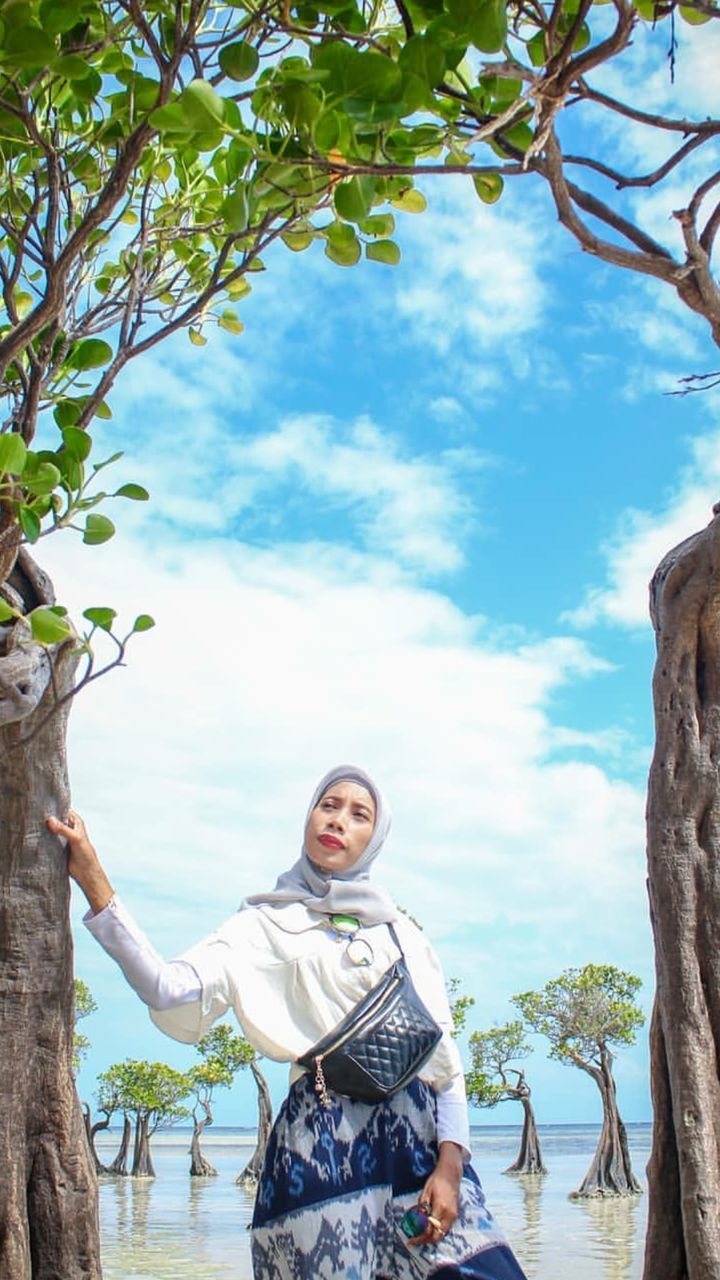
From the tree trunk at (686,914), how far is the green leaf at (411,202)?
1.33 metres

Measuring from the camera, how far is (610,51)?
5.84 ft

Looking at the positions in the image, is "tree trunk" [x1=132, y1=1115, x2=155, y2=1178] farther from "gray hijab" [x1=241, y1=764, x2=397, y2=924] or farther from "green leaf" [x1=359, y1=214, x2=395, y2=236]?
"green leaf" [x1=359, y1=214, x2=395, y2=236]

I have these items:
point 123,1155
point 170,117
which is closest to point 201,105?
point 170,117

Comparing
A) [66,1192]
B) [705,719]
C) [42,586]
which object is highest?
[42,586]

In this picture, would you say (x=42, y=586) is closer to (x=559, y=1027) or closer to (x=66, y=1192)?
(x=66, y=1192)

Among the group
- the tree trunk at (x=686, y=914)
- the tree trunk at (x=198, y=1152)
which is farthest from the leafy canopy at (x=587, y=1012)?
the tree trunk at (x=686, y=914)

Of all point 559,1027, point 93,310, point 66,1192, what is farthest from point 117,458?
point 559,1027

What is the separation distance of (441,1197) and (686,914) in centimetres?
110

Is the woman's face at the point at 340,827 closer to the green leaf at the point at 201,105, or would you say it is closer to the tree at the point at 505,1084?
the green leaf at the point at 201,105

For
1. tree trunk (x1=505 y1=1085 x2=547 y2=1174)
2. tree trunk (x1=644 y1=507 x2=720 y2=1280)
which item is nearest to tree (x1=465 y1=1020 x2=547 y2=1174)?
tree trunk (x1=505 y1=1085 x2=547 y2=1174)

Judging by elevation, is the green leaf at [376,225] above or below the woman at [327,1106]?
above

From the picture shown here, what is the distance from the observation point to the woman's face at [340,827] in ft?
8.16

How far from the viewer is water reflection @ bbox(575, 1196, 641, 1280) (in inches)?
299

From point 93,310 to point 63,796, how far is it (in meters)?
1.10
